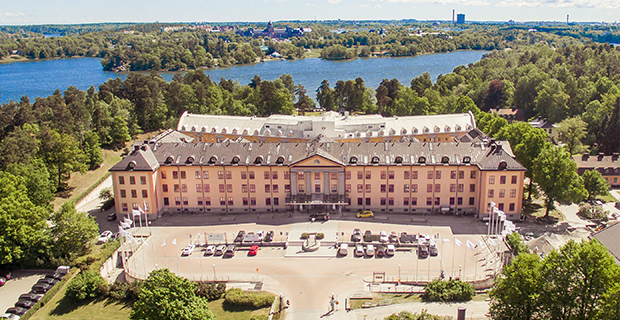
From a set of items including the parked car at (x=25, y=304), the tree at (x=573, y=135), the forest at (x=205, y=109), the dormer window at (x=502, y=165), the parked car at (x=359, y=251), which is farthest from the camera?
the tree at (x=573, y=135)

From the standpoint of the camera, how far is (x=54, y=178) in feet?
269

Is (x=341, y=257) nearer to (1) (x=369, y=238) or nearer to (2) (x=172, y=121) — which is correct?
(1) (x=369, y=238)

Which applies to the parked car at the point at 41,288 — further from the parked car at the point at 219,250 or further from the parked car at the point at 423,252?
the parked car at the point at 423,252

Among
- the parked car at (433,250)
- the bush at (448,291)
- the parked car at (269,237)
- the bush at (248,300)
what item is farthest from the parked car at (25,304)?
the parked car at (433,250)

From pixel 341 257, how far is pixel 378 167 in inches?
637

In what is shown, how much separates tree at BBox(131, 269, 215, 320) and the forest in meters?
24.8

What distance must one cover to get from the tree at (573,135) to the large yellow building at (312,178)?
3336 cm

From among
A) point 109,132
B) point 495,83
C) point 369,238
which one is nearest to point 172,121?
point 109,132

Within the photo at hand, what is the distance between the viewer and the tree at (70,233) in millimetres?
58938

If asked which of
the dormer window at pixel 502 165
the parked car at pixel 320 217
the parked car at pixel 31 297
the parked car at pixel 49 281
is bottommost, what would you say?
the parked car at pixel 31 297

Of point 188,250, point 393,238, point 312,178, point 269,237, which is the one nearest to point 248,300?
point 188,250

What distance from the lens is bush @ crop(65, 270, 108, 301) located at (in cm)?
5100

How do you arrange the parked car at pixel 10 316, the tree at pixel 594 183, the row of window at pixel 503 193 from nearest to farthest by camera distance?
the parked car at pixel 10 316
the row of window at pixel 503 193
the tree at pixel 594 183

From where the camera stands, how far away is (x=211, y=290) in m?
50.3
